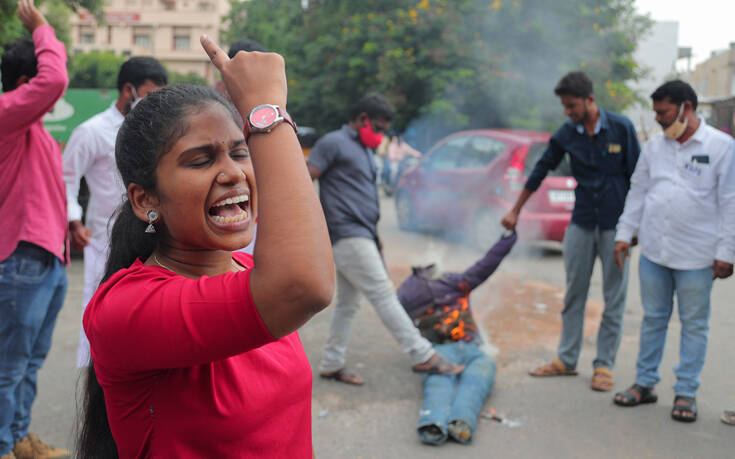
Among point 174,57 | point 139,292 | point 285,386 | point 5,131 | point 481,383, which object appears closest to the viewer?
point 139,292

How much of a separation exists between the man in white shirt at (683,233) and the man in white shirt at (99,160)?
3.20 metres

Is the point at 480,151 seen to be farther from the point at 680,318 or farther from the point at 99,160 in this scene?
the point at 99,160

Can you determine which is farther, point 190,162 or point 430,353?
point 430,353

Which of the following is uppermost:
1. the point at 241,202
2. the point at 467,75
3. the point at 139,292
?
the point at 467,75

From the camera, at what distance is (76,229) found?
3463 mm

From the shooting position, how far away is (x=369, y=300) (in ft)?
15.0

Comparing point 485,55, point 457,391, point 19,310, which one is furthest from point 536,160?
point 485,55

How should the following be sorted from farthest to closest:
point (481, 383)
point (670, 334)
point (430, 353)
A: point (670, 334), point (430, 353), point (481, 383)

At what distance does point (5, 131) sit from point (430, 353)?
287 centimetres

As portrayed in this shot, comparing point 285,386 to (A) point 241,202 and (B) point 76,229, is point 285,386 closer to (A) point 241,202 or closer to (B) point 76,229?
(A) point 241,202

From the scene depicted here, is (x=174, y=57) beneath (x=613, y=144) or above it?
above

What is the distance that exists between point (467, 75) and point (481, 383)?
41.7ft

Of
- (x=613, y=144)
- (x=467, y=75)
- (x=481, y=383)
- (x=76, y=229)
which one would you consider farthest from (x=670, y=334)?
(x=467, y=75)

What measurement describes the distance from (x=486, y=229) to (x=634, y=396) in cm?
498
